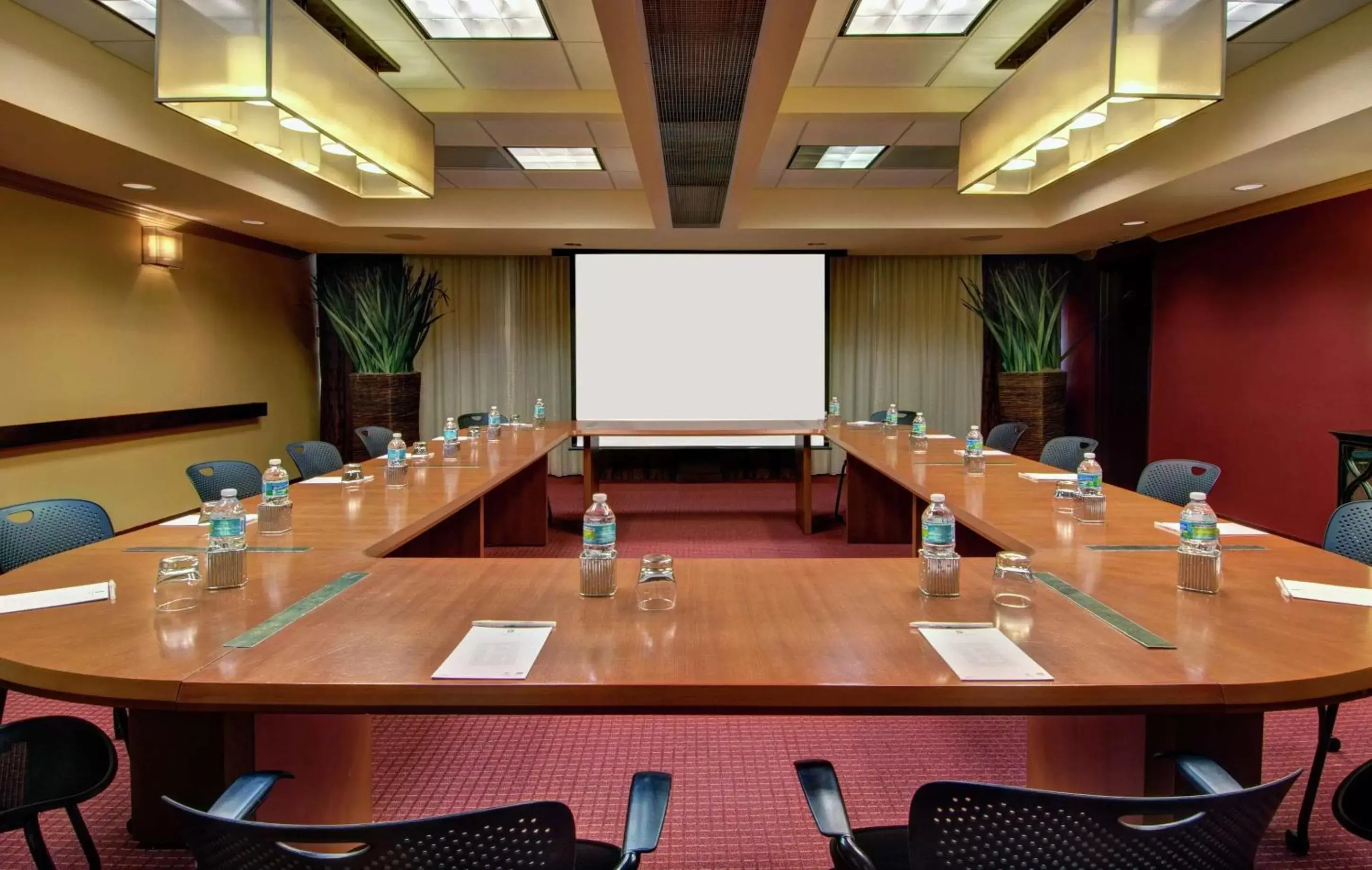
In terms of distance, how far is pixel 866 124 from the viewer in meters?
4.79

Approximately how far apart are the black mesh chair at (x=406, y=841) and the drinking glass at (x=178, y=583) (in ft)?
3.40

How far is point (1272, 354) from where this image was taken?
5480 millimetres

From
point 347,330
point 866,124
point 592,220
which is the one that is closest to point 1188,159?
point 866,124

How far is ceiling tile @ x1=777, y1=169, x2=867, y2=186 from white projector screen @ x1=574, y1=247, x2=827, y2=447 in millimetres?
1625

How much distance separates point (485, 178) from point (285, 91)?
3698 millimetres

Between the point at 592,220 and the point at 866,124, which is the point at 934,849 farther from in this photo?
the point at 592,220

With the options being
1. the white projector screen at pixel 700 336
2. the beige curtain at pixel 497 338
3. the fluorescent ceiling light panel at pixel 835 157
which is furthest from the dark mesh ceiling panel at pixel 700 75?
the beige curtain at pixel 497 338

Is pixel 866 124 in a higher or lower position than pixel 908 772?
higher

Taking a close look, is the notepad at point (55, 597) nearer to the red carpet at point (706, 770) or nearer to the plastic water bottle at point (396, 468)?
the red carpet at point (706, 770)

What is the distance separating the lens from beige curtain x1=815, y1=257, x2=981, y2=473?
27.8ft

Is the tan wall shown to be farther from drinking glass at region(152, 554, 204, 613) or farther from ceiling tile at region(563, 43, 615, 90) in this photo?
drinking glass at region(152, 554, 204, 613)

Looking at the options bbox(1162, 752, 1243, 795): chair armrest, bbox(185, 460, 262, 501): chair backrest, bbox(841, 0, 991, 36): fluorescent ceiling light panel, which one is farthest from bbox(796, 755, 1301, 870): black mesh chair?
bbox(841, 0, 991, 36): fluorescent ceiling light panel

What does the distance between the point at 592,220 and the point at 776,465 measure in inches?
127

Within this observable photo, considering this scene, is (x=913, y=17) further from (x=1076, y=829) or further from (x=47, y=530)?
(x=47, y=530)
